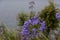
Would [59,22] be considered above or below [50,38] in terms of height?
above

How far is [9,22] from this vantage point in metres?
4.11

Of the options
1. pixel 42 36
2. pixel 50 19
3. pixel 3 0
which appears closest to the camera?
pixel 42 36

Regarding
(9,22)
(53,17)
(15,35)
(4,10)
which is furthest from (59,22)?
(4,10)

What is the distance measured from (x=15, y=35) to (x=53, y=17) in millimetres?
428

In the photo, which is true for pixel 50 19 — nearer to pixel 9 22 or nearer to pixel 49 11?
pixel 49 11

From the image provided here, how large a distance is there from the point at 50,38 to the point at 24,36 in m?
0.31

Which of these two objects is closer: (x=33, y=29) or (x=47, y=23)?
(x=33, y=29)

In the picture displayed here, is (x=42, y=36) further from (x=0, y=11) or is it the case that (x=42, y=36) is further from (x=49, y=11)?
(x=0, y=11)

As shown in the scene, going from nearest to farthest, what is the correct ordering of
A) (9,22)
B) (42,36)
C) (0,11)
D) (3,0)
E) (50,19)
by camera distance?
(42,36), (50,19), (9,22), (0,11), (3,0)

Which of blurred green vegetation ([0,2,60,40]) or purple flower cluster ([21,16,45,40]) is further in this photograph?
blurred green vegetation ([0,2,60,40])

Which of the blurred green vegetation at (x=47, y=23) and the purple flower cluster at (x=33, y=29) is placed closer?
the purple flower cluster at (x=33, y=29)

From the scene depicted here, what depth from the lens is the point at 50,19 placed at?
91.4 inches

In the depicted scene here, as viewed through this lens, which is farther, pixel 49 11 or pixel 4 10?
pixel 4 10

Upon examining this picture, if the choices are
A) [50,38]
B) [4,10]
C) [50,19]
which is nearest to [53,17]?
[50,19]
